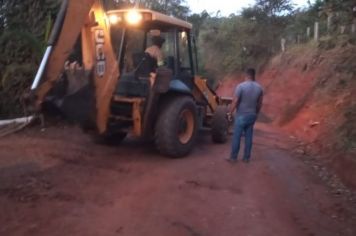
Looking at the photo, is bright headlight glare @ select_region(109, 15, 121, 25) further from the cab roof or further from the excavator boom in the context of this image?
the excavator boom

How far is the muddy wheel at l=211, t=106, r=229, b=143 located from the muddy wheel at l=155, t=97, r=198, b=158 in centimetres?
153

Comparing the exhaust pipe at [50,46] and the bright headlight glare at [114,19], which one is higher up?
the bright headlight glare at [114,19]

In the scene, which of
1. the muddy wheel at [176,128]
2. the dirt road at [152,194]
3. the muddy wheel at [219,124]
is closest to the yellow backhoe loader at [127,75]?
the muddy wheel at [176,128]

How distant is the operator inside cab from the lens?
10.5 m

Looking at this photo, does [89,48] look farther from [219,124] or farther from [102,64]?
[219,124]

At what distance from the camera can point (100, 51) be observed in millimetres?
9242

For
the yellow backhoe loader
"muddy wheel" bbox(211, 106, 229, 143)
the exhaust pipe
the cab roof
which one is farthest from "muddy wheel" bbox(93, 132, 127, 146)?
the exhaust pipe

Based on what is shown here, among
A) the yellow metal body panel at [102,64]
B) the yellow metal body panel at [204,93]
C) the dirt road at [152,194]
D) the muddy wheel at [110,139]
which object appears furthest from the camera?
the yellow metal body panel at [204,93]

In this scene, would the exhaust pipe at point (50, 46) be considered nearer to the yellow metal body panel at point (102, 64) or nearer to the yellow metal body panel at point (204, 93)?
the yellow metal body panel at point (102, 64)

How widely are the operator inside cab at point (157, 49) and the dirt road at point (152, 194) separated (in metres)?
1.75

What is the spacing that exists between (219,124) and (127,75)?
9.18 ft

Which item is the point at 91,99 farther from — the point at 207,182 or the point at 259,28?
the point at 259,28

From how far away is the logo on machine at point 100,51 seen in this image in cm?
912

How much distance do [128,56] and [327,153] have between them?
173 inches
